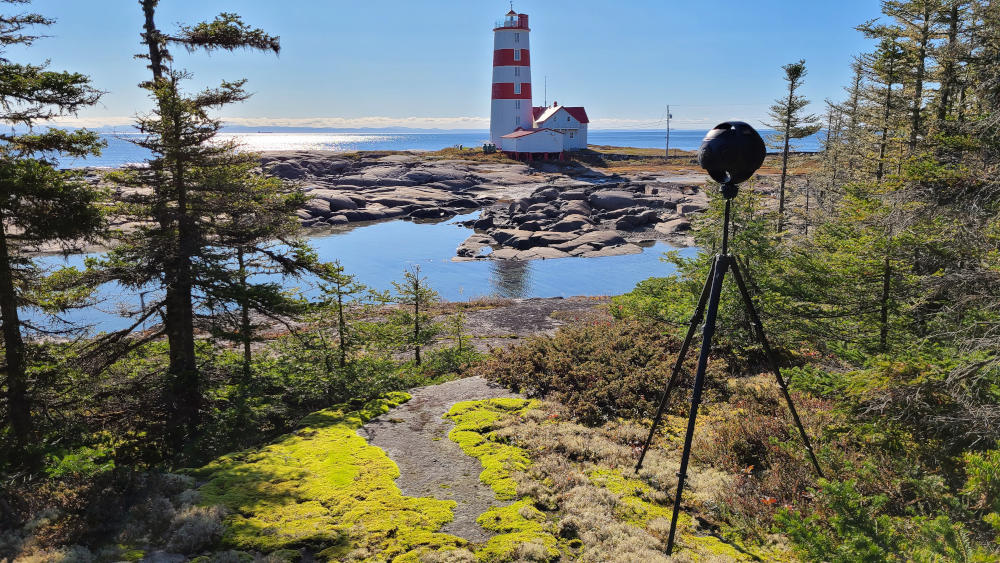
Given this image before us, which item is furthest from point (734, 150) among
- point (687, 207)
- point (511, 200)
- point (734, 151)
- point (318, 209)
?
point (511, 200)

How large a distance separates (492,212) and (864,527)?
5646cm

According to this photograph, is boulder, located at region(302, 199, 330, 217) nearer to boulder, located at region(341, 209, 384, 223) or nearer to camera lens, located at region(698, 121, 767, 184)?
boulder, located at region(341, 209, 384, 223)

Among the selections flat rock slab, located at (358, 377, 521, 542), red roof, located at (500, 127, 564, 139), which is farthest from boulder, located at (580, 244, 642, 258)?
red roof, located at (500, 127, 564, 139)

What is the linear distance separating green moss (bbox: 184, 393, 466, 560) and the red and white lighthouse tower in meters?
86.1

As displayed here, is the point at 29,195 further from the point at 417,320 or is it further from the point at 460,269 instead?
the point at 460,269

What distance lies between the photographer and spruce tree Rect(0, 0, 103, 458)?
802cm

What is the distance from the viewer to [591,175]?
279 ft

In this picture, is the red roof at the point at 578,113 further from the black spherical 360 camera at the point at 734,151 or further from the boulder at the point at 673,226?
the black spherical 360 camera at the point at 734,151

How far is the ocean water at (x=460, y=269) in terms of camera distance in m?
33.9

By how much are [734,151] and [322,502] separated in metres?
6.47

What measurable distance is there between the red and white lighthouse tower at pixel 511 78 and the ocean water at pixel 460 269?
150 feet

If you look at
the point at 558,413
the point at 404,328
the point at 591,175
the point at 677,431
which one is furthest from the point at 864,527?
the point at 591,175

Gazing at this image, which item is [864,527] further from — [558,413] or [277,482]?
[277,482]

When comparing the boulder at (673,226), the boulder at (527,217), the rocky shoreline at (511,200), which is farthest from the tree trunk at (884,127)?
the boulder at (527,217)
